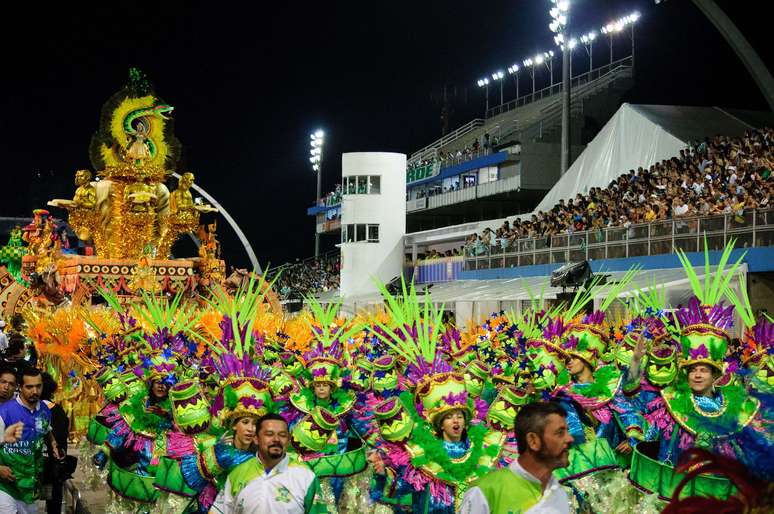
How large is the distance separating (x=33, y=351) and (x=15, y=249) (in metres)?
6.82

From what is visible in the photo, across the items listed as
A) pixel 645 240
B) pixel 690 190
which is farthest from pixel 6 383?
pixel 690 190

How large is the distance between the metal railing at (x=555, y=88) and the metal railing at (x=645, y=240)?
24956 millimetres

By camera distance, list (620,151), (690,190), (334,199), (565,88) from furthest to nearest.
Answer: (334,199) → (565,88) → (620,151) → (690,190)

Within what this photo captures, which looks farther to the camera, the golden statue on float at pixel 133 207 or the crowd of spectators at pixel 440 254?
the crowd of spectators at pixel 440 254

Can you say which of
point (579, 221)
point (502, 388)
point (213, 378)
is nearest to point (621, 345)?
point (502, 388)

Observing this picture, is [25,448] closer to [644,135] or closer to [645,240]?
[645,240]

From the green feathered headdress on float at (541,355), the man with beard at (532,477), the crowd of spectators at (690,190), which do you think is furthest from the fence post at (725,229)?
the man with beard at (532,477)

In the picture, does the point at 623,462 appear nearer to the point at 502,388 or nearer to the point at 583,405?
the point at 583,405

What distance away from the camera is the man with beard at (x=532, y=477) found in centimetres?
406

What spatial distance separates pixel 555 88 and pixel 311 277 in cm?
1700

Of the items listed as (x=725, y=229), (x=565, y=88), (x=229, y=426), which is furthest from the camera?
(x=565, y=88)

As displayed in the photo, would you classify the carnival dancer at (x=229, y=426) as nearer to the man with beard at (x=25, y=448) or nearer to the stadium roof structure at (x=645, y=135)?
the man with beard at (x=25, y=448)

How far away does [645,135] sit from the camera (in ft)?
94.0

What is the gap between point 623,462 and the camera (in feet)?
27.1
